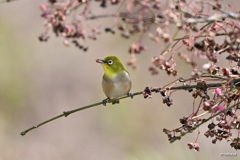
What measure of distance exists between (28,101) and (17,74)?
54 cm

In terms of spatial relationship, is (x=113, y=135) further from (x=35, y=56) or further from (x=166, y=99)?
(x=166, y=99)

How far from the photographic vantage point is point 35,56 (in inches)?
327

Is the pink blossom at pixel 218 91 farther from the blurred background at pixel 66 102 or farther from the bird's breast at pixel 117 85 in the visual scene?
the blurred background at pixel 66 102

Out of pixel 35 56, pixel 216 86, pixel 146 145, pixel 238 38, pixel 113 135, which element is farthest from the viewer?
pixel 35 56

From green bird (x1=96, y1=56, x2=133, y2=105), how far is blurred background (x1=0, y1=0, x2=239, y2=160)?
10.1ft

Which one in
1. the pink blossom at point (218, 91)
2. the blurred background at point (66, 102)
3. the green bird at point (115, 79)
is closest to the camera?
the pink blossom at point (218, 91)

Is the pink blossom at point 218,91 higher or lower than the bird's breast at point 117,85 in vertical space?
lower

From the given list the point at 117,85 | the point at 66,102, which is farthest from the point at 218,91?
the point at 66,102

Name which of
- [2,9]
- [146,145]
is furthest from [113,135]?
[2,9]

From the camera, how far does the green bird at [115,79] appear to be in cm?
386

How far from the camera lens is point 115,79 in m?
3.90

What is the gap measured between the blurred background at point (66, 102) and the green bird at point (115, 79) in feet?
10.1

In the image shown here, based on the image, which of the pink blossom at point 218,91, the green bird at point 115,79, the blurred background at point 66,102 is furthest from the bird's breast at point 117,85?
the blurred background at point 66,102

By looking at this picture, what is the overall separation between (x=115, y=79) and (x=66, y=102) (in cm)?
452
